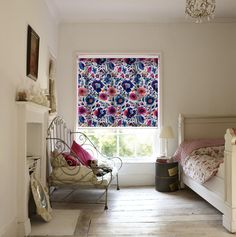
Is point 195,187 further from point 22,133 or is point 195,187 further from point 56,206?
point 22,133

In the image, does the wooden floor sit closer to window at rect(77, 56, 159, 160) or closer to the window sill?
the window sill

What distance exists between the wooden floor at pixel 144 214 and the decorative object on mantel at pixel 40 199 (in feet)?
1.24

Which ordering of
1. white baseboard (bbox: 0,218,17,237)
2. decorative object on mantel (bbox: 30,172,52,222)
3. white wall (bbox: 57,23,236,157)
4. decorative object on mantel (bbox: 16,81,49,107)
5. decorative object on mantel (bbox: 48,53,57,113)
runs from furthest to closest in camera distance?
white wall (bbox: 57,23,236,157) → decorative object on mantel (bbox: 48,53,57,113) → decorative object on mantel (bbox: 30,172,52,222) → decorative object on mantel (bbox: 16,81,49,107) → white baseboard (bbox: 0,218,17,237)

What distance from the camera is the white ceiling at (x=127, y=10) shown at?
15.5 ft

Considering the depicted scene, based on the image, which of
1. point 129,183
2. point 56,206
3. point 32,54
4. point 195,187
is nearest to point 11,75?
point 32,54

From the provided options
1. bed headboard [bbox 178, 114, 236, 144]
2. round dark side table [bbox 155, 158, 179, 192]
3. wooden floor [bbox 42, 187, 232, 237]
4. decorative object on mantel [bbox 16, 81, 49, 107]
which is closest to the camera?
decorative object on mantel [bbox 16, 81, 49, 107]

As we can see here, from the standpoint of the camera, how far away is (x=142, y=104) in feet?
18.0

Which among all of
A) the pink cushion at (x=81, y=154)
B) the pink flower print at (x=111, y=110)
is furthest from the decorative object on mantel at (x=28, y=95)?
the pink flower print at (x=111, y=110)

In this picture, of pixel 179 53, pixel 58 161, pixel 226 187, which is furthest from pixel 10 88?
pixel 179 53

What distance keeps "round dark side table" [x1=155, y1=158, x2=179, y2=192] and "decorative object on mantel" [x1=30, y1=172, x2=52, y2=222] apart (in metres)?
1.97

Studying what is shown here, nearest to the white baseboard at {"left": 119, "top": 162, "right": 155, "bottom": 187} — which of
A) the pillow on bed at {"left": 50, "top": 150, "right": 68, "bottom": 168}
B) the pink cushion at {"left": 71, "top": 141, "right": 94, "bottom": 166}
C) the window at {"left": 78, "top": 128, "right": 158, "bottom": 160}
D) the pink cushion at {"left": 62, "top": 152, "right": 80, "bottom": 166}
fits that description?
the window at {"left": 78, "top": 128, "right": 158, "bottom": 160}

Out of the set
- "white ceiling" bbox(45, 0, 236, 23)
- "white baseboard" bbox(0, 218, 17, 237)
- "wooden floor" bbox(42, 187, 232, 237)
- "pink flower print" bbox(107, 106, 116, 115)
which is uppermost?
"white ceiling" bbox(45, 0, 236, 23)

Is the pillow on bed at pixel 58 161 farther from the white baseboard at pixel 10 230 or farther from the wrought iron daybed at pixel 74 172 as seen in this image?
the white baseboard at pixel 10 230

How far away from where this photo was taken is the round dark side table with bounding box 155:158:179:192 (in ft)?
15.9
